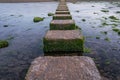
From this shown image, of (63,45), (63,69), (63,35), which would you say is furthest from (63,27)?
(63,69)

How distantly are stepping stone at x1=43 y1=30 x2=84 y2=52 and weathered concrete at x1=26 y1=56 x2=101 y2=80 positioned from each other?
4.16m

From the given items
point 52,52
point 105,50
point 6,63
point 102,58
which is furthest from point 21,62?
point 105,50

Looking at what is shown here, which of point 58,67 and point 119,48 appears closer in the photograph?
point 58,67

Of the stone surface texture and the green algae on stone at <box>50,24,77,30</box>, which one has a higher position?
the stone surface texture

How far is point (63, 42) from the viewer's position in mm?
11141

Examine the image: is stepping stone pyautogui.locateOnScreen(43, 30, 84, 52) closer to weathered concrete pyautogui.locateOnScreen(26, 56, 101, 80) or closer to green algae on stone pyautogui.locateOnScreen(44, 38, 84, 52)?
green algae on stone pyautogui.locateOnScreen(44, 38, 84, 52)

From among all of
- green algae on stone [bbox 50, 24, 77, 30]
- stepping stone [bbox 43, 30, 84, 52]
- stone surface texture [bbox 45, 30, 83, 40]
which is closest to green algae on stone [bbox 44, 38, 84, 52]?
stepping stone [bbox 43, 30, 84, 52]

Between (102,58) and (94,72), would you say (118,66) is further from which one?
(94,72)

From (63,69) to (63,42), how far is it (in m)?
5.20

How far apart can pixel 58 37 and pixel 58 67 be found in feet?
16.7

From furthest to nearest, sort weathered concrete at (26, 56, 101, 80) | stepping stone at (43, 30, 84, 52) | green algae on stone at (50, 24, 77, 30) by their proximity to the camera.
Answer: green algae on stone at (50, 24, 77, 30), stepping stone at (43, 30, 84, 52), weathered concrete at (26, 56, 101, 80)

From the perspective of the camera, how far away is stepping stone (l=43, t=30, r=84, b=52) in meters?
11.1

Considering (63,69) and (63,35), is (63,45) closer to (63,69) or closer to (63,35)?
(63,35)

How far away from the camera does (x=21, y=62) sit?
12.6m
